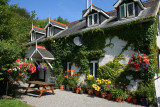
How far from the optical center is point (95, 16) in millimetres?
11938

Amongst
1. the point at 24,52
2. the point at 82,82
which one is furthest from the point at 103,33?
the point at 24,52

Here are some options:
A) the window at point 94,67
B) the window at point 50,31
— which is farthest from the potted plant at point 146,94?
the window at point 50,31

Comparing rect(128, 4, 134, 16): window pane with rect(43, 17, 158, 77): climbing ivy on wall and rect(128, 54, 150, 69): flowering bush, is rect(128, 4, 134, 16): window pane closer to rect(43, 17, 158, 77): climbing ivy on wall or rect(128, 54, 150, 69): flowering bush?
rect(43, 17, 158, 77): climbing ivy on wall

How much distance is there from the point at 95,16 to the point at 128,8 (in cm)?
301

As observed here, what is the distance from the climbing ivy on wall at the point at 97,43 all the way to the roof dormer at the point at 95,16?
162 cm

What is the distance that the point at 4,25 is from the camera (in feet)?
32.4

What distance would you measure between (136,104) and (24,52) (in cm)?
1370

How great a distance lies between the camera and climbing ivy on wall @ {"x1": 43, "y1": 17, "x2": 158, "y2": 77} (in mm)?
8062

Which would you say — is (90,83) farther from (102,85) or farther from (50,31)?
(50,31)

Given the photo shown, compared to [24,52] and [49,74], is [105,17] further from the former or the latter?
[24,52]

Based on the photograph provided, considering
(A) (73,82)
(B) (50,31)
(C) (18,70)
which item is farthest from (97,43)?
(B) (50,31)

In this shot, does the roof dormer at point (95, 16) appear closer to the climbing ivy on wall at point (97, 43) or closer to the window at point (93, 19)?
the window at point (93, 19)

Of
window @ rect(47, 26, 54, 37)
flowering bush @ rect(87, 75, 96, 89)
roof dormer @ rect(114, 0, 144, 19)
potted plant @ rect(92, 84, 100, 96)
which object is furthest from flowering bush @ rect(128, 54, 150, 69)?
window @ rect(47, 26, 54, 37)

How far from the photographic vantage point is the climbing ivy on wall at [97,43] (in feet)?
26.5
